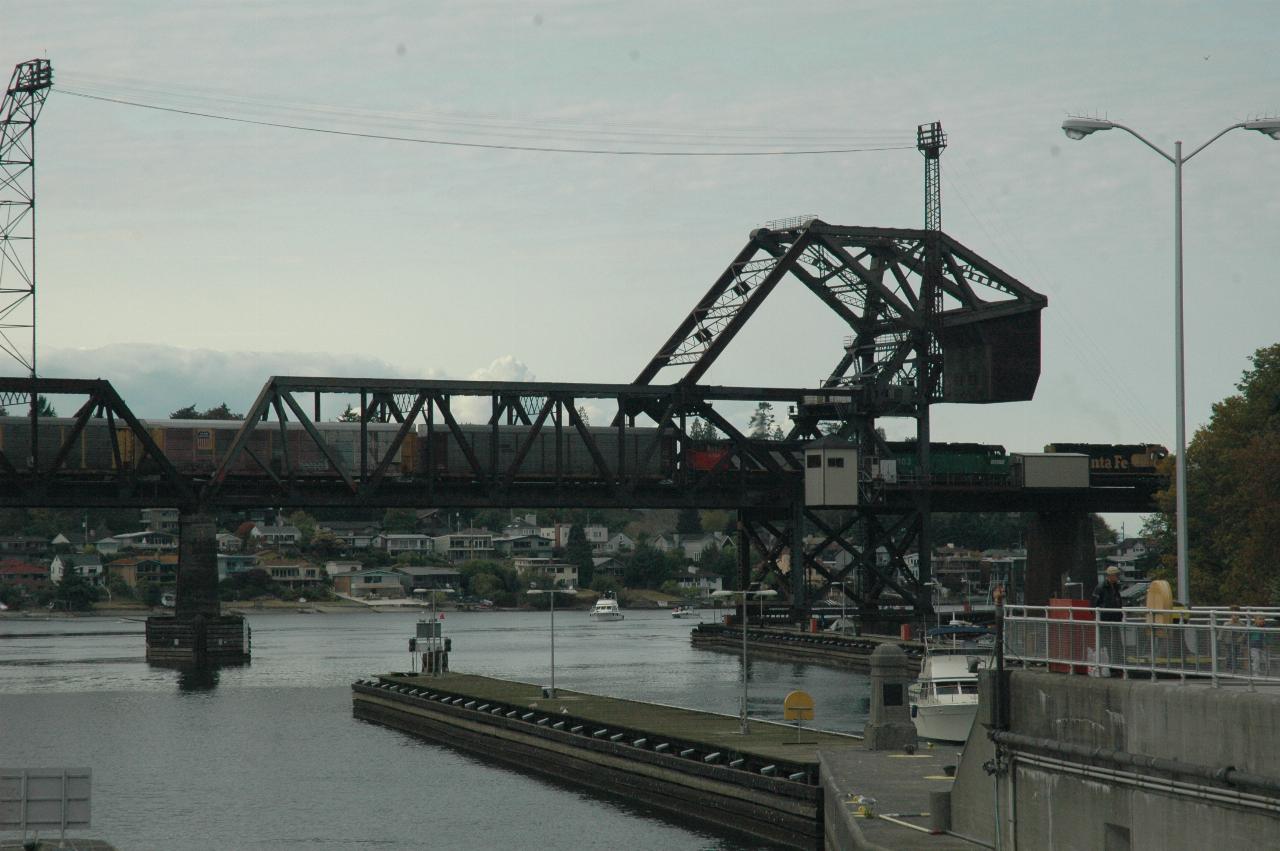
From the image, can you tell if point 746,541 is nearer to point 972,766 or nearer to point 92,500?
point 92,500

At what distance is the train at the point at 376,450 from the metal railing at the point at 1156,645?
81.4m

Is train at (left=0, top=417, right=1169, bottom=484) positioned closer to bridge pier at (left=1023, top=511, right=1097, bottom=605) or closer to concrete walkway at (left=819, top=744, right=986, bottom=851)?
bridge pier at (left=1023, top=511, right=1097, bottom=605)

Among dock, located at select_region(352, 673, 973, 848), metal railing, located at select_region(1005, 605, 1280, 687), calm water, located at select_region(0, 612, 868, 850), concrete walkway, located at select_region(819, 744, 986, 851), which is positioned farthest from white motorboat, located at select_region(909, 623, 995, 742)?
metal railing, located at select_region(1005, 605, 1280, 687)

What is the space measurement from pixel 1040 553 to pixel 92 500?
7586 centimetres

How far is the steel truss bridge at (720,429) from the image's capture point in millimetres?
105250

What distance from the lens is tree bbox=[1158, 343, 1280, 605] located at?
84125 millimetres

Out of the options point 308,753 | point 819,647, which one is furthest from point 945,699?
point 819,647

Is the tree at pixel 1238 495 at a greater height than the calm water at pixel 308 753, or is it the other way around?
the tree at pixel 1238 495

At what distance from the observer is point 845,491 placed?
388ft

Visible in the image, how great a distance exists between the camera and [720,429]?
4429 inches

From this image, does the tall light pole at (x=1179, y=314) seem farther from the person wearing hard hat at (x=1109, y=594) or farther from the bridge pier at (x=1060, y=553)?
the bridge pier at (x=1060, y=553)

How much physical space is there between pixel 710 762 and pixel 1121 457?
9574 centimetres

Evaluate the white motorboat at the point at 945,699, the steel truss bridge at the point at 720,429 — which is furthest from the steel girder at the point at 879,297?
the white motorboat at the point at 945,699

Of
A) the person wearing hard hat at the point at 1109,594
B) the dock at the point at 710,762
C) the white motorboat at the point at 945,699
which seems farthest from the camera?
the white motorboat at the point at 945,699
